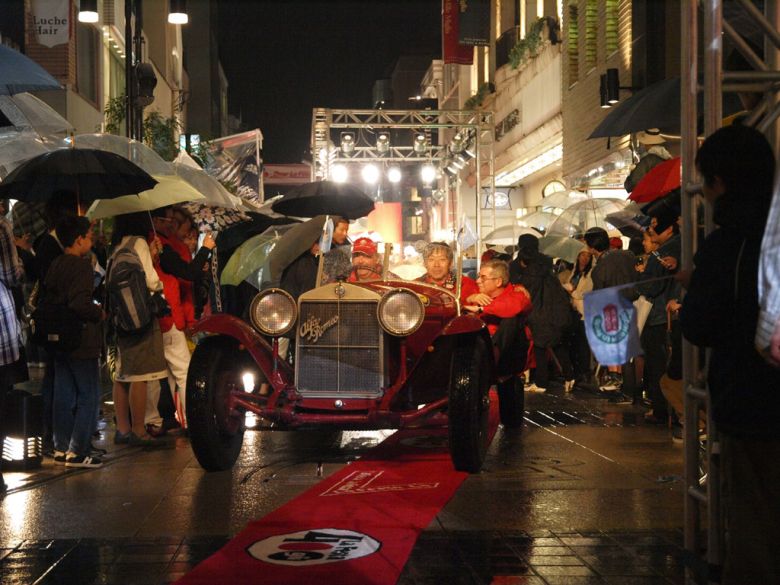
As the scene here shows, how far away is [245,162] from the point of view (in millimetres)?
26750

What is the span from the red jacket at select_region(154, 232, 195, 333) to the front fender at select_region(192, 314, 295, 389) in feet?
5.20

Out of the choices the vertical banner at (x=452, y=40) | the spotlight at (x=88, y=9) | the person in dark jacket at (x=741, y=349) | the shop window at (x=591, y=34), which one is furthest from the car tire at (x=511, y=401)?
the vertical banner at (x=452, y=40)

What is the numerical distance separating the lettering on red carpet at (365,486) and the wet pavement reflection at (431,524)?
0.75ft

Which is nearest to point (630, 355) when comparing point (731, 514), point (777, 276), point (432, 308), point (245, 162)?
point (731, 514)

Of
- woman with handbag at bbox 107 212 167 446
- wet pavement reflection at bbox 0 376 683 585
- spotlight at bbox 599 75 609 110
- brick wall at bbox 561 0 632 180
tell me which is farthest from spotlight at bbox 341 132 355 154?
woman with handbag at bbox 107 212 167 446

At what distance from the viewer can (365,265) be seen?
907cm

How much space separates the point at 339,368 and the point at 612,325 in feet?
12.4

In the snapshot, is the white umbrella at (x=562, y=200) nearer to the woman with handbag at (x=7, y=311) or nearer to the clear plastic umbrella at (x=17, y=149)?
the clear plastic umbrella at (x=17, y=149)

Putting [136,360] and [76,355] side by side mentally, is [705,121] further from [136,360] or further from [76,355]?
[136,360]

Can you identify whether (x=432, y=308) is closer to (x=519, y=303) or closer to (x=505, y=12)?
(x=519, y=303)

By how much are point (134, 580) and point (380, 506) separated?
1877mm

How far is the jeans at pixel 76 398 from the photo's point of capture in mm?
8117

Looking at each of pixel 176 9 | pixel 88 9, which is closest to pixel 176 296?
pixel 88 9

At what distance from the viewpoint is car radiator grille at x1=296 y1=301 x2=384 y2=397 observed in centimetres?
798
